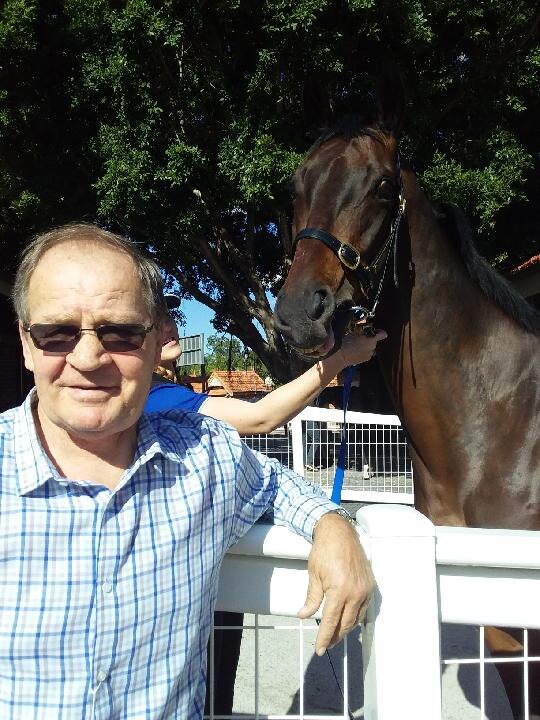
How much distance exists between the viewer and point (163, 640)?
114 cm

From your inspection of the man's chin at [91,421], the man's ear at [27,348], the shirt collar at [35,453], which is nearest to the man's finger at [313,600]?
the shirt collar at [35,453]

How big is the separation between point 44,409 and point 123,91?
283 inches

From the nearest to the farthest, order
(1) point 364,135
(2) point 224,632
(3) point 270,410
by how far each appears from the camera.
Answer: (2) point 224,632 → (3) point 270,410 → (1) point 364,135

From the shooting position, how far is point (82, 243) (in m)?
1.20

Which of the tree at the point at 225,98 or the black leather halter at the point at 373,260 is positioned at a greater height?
the tree at the point at 225,98

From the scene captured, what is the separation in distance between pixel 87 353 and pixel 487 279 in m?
1.65

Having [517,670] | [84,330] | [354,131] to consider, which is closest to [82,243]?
[84,330]

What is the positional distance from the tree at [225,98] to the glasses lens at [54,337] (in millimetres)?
6059

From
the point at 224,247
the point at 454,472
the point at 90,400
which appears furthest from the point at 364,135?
the point at 224,247

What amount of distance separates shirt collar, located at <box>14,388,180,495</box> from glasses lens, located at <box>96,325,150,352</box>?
21 centimetres

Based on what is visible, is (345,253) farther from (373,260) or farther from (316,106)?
(316,106)

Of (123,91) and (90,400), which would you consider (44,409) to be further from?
(123,91)

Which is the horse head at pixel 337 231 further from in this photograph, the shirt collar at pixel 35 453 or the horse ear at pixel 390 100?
the shirt collar at pixel 35 453

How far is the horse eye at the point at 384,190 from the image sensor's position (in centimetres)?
213
